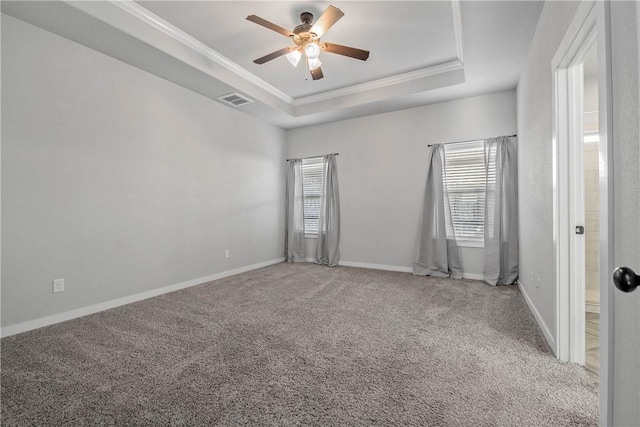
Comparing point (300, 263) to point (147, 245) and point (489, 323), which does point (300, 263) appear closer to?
point (147, 245)

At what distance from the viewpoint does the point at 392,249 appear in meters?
4.68

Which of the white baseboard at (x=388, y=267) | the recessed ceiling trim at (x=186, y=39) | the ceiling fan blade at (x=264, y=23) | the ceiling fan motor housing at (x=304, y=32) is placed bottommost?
the white baseboard at (x=388, y=267)

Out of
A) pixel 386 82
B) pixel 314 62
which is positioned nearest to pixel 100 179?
pixel 314 62

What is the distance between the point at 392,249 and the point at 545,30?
323 centimetres

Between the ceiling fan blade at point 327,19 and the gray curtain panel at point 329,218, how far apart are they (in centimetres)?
272

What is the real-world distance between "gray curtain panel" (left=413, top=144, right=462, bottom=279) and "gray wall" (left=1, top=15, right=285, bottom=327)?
294 centimetres

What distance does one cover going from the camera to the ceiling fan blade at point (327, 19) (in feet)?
7.31

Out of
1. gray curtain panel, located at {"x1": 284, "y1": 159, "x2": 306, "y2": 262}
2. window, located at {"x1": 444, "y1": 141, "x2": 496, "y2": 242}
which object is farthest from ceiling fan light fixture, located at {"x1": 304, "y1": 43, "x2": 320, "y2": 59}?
gray curtain panel, located at {"x1": 284, "y1": 159, "x2": 306, "y2": 262}

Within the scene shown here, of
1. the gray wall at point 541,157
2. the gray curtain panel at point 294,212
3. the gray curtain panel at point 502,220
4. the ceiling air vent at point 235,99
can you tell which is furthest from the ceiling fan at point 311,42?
the gray curtain panel at point 294,212

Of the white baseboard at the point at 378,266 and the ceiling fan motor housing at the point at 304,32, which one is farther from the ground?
the ceiling fan motor housing at the point at 304,32

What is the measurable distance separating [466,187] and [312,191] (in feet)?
8.68

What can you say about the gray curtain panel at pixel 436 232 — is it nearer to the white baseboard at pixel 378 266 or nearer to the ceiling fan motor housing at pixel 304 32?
the white baseboard at pixel 378 266

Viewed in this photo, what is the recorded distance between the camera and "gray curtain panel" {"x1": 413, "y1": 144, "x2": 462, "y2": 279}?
418 cm

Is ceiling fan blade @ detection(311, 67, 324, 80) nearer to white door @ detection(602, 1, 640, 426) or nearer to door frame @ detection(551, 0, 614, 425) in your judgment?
door frame @ detection(551, 0, 614, 425)
